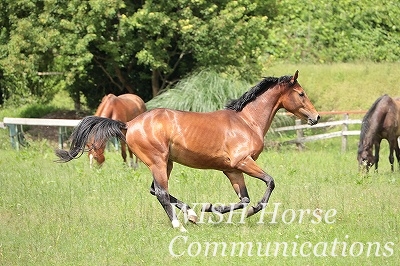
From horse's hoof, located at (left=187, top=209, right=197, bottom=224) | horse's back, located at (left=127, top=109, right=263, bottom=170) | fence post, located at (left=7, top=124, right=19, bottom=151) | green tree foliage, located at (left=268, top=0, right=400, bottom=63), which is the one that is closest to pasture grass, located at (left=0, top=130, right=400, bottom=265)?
horse's hoof, located at (left=187, top=209, right=197, bottom=224)

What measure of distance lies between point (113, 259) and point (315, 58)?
2155cm

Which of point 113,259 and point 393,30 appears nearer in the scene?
point 113,259

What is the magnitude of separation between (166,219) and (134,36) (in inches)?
547

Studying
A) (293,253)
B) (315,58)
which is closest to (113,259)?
(293,253)

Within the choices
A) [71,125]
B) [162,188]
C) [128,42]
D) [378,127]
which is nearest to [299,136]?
[128,42]

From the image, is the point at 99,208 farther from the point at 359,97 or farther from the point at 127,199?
the point at 359,97

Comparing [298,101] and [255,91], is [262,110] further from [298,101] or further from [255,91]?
[298,101]

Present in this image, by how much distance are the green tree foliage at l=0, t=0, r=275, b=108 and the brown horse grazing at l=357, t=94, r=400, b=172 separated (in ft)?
23.8

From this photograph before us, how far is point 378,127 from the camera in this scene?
17.1m

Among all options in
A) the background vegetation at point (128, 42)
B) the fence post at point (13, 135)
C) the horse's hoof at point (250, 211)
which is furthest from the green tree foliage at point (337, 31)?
the horse's hoof at point (250, 211)

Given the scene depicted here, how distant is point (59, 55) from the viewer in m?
24.5

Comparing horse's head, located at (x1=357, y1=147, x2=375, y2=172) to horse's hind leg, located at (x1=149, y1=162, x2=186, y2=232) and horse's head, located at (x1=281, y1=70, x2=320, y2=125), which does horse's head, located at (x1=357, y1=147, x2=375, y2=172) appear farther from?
horse's hind leg, located at (x1=149, y1=162, x2=186, y2=232)

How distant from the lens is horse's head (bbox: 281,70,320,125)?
11.6 meters

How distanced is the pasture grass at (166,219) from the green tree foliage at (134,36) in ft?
24.6
